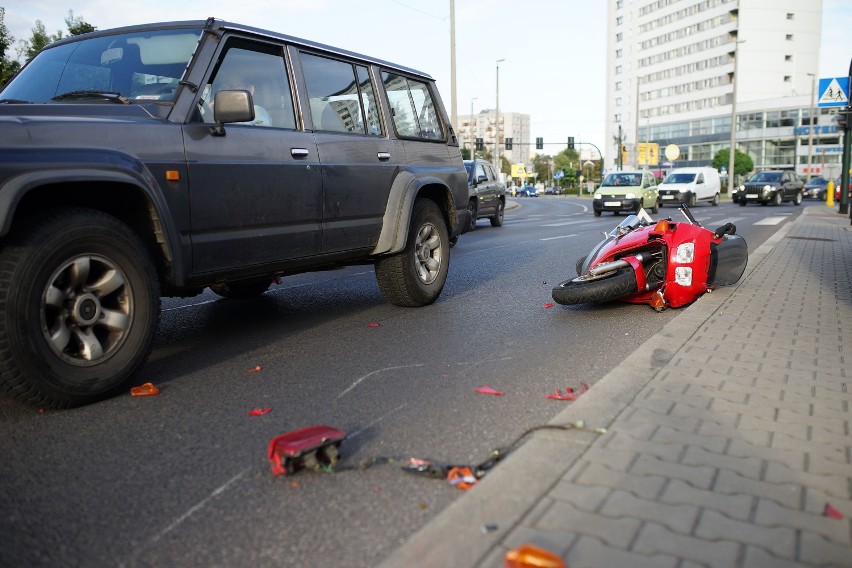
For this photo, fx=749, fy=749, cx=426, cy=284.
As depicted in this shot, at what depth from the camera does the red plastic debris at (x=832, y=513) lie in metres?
2.47

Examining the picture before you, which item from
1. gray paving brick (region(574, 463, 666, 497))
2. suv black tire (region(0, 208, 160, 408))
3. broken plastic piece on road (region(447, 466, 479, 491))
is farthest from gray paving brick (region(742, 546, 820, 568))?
suv black tire (region(0, 208, 160, 408))

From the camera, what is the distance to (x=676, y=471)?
2820 millimetres

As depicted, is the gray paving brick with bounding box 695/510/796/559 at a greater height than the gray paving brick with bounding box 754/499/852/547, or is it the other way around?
the gray paving brick with bounding box 695/510/796/559

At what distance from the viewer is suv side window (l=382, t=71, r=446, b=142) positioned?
658 centimetres

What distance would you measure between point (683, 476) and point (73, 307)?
2.94 m

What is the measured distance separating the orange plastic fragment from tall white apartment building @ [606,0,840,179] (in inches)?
3495

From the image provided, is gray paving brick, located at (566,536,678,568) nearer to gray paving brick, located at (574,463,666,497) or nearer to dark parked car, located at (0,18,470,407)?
gray paving brick, located at (574,463,666,497)

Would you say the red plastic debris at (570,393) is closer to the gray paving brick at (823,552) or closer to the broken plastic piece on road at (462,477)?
the broken plastic piece on road at (462,477)

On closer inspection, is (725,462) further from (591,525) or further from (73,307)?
(73,307)

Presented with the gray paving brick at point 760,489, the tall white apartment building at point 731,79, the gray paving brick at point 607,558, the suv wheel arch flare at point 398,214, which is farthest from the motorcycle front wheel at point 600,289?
the tall white apartment building at point 731,79

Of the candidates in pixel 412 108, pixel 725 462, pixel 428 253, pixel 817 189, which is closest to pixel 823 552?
pixel 725 462

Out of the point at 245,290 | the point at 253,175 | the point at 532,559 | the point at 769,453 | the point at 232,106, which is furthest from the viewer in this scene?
the point at 245,290

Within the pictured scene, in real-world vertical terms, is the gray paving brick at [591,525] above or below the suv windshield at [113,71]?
below

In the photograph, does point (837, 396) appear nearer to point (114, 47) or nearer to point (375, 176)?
point (375, 176)
